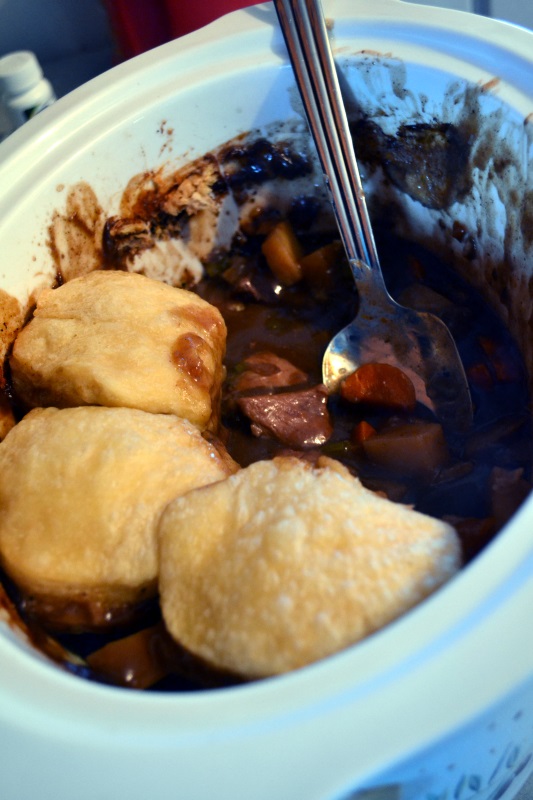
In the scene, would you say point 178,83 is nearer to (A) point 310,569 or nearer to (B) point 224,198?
(B) point 224,198

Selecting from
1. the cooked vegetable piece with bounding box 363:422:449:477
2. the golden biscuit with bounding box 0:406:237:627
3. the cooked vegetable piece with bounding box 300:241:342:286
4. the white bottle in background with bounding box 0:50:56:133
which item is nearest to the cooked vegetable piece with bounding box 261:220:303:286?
the cooked vegetable piece with bounding box 300:241:342:286

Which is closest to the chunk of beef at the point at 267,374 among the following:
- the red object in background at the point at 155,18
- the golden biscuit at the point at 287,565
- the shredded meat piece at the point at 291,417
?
the shredded meat piece at the point at 291,417

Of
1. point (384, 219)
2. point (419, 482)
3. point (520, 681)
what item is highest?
point (520, 681)

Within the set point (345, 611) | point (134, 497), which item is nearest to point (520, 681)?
point (345, 611)

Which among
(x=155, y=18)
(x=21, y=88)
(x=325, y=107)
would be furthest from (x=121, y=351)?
(x=155, y=18)

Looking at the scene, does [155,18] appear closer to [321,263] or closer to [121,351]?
[321,263]

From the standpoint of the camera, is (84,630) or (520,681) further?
(84,630)

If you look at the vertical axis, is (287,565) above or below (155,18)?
below
